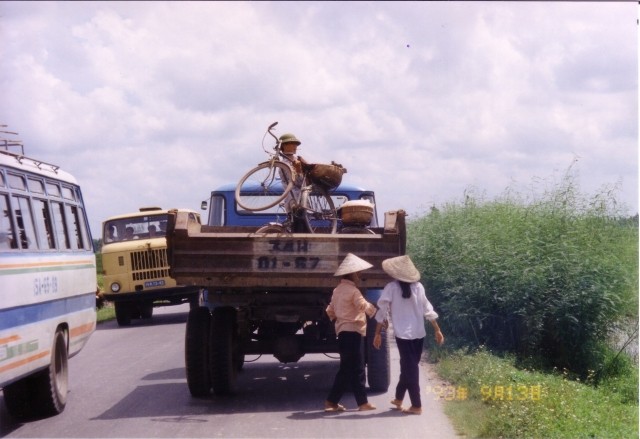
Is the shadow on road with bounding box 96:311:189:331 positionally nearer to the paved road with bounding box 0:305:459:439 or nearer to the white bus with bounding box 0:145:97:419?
the paved road with bounding box 0:305:459:439

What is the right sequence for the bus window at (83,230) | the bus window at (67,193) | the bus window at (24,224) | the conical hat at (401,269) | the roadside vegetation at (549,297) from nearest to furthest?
1. the bus window at (24,224)
2. the conical hat at (401,269)
3. the bus window at (67,193)
4. the bus window at (83,230)
5. the roadside vegetation at (549,297)

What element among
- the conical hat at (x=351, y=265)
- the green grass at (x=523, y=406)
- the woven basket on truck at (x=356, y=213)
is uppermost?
the woven basket on truck at (x=356, y=213)

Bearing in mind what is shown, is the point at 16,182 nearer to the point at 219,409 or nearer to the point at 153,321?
the point at 219,409

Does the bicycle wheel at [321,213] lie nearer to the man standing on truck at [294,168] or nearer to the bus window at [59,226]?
the man standing on truck at [294,168]

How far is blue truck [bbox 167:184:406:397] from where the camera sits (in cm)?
901

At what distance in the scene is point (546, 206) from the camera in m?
14.5

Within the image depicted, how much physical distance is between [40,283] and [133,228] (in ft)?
41.3

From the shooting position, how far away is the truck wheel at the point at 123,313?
20812mm

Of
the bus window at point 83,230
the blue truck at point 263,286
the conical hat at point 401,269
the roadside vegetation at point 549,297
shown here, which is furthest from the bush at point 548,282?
the bus window at point 83,230

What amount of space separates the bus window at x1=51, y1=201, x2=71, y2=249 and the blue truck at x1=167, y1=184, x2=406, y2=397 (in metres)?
1.59

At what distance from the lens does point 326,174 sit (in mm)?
10039

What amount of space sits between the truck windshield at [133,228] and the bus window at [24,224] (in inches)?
475

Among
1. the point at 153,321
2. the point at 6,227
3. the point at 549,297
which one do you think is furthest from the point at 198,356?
the point at 153,321

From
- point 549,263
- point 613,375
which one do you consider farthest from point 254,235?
point 613,375
